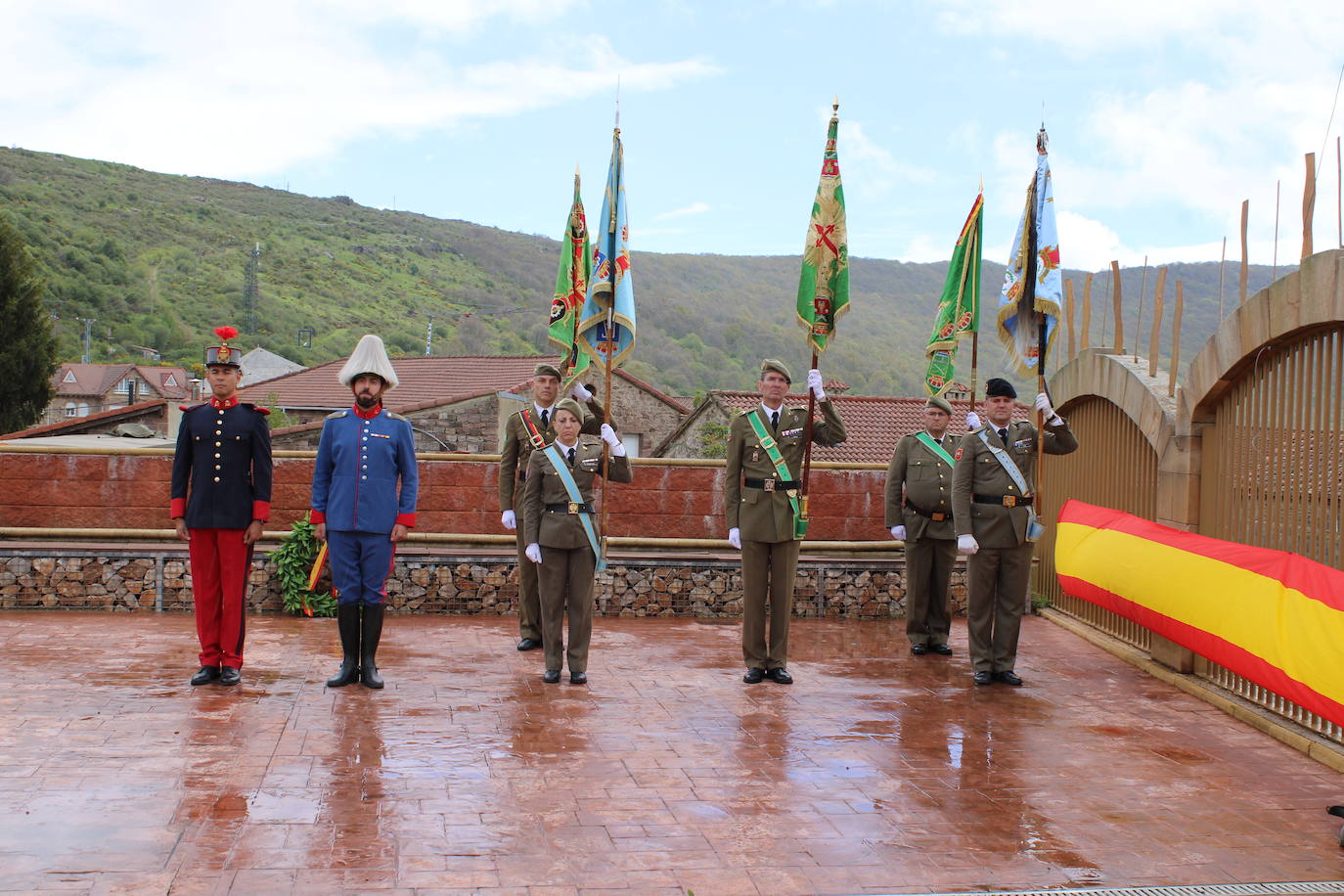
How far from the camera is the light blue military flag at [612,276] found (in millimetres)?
7523

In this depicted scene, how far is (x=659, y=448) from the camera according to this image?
26.2 meters

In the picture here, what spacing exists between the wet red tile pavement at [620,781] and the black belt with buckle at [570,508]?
980 millimetres

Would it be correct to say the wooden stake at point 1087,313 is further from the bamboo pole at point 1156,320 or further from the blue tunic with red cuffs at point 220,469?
the blue tunic with red cuffs at point 220,469

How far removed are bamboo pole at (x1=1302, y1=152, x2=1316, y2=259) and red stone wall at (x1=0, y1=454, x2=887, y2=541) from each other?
4.33 m

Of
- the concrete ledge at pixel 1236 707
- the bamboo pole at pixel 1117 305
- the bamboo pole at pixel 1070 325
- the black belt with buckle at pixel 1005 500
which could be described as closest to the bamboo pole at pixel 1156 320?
the bamboo pole at pixel 1117 305

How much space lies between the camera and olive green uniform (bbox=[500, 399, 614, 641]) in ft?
25.8

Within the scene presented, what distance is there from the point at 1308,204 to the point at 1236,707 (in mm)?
2630

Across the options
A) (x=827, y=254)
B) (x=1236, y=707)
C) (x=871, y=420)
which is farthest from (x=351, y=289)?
(x=1236, y=707)

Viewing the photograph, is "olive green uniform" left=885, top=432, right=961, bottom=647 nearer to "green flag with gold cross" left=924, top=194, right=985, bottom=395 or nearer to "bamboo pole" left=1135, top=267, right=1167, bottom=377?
"green flag with gold cross" left=924, top=194, right=985, bottom=395

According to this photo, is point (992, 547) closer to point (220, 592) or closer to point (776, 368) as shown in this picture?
point (776, 368)

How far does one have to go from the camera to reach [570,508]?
7.01 meters

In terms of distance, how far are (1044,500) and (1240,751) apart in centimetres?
431

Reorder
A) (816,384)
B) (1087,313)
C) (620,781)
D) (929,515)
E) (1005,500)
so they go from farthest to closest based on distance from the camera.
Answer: (1087,313), (929,515), (1005,500), (816,384), (620,781)

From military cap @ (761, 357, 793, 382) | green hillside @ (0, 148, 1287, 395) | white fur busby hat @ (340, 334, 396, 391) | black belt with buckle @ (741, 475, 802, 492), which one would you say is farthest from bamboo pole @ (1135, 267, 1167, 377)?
green hillside @ (0, 148, 1287, 395)
